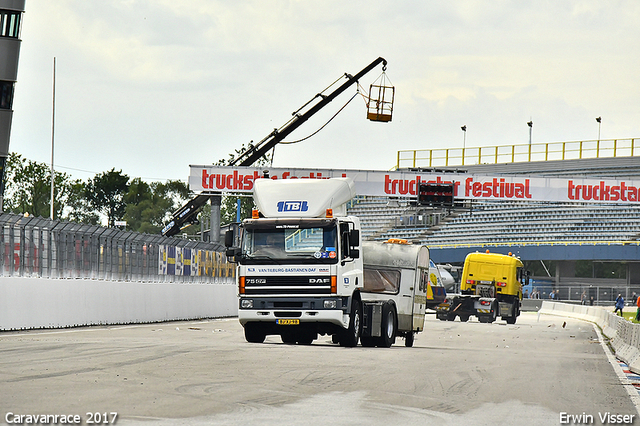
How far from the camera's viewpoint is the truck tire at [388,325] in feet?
68.6

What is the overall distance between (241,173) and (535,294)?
100ft

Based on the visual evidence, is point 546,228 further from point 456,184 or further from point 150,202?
point 150,202

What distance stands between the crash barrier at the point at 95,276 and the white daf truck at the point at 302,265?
5.94 m

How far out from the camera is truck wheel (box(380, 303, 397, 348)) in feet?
68.6

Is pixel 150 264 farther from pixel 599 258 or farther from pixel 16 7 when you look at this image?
pixel 599 258

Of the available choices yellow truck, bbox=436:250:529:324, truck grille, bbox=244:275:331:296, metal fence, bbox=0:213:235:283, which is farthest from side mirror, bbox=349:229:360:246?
yellow truck, bbox=436:250:529:324

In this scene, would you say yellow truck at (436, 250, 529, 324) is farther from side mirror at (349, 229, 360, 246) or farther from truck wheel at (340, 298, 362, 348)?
side mirror at (349, 229, 360, 246)

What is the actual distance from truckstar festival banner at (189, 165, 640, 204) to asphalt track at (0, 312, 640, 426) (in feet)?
90.1

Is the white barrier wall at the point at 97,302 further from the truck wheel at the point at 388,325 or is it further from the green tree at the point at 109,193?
the green tree at the point at 109,193

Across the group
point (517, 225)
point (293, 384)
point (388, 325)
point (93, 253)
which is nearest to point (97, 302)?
point (93, 253)

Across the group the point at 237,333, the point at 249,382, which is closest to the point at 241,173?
the point at 237,333

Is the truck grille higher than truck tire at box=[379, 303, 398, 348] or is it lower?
higher

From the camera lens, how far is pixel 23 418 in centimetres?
841

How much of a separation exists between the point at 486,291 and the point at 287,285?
2573cm
